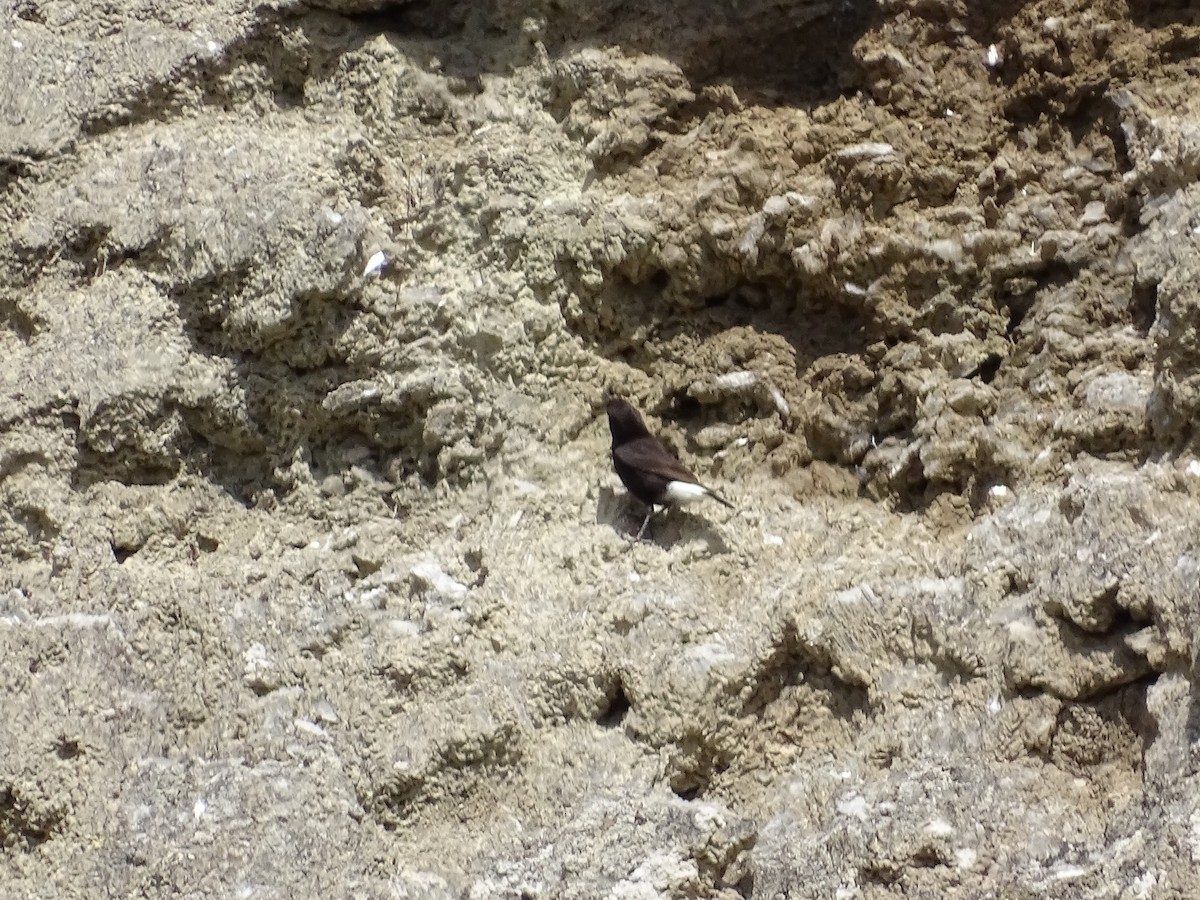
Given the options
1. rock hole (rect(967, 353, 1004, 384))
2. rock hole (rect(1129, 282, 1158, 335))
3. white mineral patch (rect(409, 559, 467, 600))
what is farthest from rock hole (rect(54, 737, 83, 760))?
rock hole (rect(1129, 282, 1158, 335))

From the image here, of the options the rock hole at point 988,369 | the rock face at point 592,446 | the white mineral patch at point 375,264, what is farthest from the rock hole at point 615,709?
the white mineral patch at point 375,264

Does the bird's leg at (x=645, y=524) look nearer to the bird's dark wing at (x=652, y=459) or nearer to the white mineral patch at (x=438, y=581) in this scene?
the bird's dark wing at (x=652, y=459)

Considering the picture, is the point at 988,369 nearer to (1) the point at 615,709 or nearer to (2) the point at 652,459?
(2) the point at 652,459

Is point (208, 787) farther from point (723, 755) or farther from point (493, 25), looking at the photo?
point (493, 25)

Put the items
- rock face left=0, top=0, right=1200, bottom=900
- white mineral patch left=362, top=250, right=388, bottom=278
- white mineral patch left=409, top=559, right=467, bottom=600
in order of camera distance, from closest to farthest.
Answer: rock face left=0, top=0, right=1200, bottom=900, white mineral patch left=409, top=559, right=467, bottom=600, white mineral patch left=362, top=250, right=388, bottom=278

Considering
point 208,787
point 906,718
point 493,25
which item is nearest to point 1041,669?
point 906,718

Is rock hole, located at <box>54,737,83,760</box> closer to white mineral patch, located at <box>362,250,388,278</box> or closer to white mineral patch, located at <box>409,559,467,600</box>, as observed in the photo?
white mineral patch, located at <box>409,559,467,600</box>

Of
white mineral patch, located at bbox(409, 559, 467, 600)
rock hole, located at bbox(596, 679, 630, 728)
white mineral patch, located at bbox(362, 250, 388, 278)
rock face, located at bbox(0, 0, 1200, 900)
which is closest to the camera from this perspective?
rock face, located at bbox(0, 0, 1200, 900)

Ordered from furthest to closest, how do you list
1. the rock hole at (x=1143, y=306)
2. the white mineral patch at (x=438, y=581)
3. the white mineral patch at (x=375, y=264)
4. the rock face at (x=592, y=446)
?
1. the white mineral patch at (x=375, y=264)
2. the white mineral patch at (x=438, y=581)
3. the rock hole at (x=1143, y=306)
4. the rock face at (x=592, y=446)
